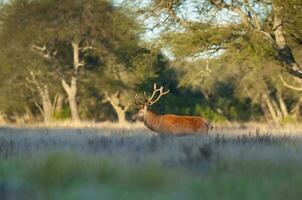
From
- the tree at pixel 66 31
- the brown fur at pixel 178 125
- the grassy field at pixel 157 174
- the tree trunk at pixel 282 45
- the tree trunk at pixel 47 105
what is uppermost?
the tree at pixel 66 31

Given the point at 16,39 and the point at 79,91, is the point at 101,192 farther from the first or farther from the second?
the point at 79,91

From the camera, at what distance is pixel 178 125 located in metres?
18.0

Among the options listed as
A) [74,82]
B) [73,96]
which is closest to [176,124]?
[74,82]

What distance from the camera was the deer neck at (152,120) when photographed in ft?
60.7

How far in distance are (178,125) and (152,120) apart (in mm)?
947

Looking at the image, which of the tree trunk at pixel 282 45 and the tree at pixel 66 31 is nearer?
the tree trunk at pixel 282 45

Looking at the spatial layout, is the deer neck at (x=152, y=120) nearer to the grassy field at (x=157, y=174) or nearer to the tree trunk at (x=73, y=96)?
the grassy field at (x=157, y=174)

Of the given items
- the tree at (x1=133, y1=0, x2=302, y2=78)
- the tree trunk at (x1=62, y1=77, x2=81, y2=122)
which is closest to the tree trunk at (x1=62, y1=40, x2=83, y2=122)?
the tree trunk at (x1=62, y1=77, x2=81, y2=122)

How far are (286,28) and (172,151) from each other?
11936 millimetres

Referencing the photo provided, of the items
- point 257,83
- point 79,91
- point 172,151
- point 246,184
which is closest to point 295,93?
point 257,83

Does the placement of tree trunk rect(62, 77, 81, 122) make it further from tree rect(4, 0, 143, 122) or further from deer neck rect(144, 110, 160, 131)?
deer neck rect(144, 110, 160, 131)

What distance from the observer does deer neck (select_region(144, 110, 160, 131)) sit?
60.7ft

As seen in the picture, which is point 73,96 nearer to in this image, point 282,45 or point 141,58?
point 141,58

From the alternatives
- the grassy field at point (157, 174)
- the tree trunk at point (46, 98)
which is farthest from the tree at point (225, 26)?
the tree trunk at point (46, 98)
